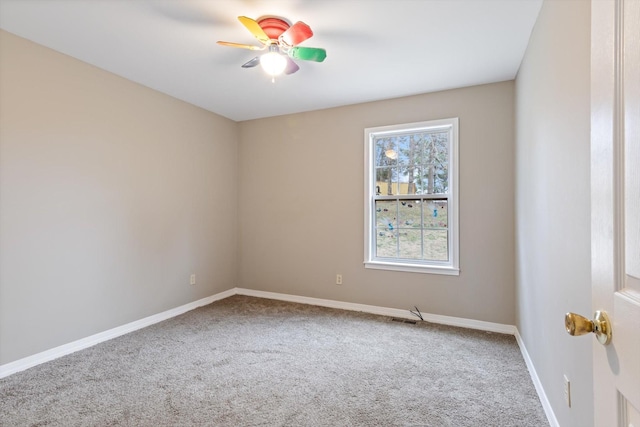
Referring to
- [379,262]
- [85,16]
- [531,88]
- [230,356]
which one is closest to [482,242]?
[379,262]

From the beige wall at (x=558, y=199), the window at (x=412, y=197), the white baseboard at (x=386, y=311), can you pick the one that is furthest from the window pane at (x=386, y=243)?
the beige wall at (x=558, y=199)

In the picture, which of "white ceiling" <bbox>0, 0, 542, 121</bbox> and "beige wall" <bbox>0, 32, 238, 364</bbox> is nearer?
"white ceiling" <bbox>0, 0, 542, 121</bbox>

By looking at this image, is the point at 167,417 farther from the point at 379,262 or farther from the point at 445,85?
the point at 445,85

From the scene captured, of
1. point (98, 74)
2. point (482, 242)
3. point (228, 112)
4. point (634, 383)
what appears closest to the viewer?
point (634, 383)

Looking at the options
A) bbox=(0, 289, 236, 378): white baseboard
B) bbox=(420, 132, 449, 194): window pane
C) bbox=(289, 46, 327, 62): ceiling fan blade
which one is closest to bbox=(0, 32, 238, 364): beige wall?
bbox=(0, 289, 236, 378): white baseboard

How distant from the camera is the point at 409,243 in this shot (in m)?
3.79

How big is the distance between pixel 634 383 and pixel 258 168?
14.4 feet

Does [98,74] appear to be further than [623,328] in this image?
Yes

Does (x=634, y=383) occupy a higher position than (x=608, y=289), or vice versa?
(x=608, y=289)

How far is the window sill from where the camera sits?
349cm

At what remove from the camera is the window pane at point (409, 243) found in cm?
374

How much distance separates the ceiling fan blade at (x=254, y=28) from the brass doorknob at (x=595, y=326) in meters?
2.17

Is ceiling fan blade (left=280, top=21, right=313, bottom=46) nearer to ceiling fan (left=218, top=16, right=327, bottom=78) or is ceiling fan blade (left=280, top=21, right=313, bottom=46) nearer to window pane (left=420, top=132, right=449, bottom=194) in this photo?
ceiling fan (left=218, top=16, right=327, bottom=78)

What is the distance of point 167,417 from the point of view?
6.25 feet
